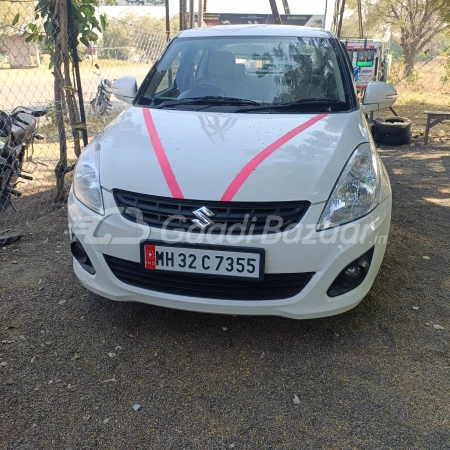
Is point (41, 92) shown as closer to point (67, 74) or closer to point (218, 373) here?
point (67, 74)

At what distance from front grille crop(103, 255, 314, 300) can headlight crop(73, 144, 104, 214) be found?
0.30 m

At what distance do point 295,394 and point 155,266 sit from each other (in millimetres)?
849

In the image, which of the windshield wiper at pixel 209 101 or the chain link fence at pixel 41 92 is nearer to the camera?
the windshield wiper at pixel 209 101

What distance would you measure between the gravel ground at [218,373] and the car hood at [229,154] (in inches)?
31.4

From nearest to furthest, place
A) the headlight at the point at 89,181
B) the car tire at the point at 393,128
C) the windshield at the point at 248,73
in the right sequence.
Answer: the headlight at the point at 89,181 → the windshield at the point at 248,73 → the car tire at the point at 393,128

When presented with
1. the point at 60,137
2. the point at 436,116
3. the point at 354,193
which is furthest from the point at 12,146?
the point at 436,116

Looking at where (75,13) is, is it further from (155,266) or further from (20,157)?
(155,266)

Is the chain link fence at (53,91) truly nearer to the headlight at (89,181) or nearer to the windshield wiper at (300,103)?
A: the headlight at (89,181)

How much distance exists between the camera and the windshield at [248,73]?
3074mm

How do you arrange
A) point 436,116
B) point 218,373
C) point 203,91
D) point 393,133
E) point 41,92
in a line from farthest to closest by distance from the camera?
point 436,116, point 393,133, point 41,92, point 203,91, point 218,373

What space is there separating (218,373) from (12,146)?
10.8ft

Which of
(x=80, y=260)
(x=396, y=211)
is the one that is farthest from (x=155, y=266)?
(x=396, y=211)

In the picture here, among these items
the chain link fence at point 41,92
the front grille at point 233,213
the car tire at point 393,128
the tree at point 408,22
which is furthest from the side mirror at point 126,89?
the tree at point 408,22

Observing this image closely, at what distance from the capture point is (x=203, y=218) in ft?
6.79
